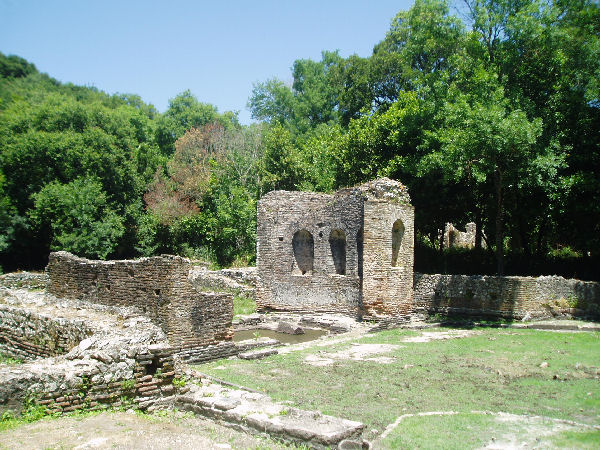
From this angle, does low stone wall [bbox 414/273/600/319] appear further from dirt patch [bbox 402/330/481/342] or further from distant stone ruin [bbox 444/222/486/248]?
distant stone ruin [bbox 444/222/486/248]

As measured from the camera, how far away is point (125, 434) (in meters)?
6.37

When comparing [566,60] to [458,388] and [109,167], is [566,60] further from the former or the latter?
[109,167]

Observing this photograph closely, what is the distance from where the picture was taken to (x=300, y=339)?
15555mm

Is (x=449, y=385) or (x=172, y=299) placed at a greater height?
(x=172, y=299)

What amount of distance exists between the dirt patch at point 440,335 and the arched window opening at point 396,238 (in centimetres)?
314

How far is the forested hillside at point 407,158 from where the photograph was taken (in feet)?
61.5

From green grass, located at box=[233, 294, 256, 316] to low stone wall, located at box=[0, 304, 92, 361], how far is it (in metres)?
8.81

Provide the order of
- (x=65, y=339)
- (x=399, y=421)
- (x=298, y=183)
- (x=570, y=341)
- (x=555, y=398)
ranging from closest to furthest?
(x=399, y=421) → (x=555, y=398) → (x=65, y=339) → (x=570, y=341) → (x=298, y=183)

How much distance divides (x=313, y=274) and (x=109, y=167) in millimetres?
17124

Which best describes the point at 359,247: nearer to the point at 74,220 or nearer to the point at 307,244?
the point at 307,244

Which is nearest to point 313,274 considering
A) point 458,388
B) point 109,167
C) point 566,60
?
point 458,388

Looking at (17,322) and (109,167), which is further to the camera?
(109,167)

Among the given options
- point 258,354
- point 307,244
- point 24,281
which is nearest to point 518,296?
point 307,244

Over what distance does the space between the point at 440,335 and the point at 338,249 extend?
18.5 ft
